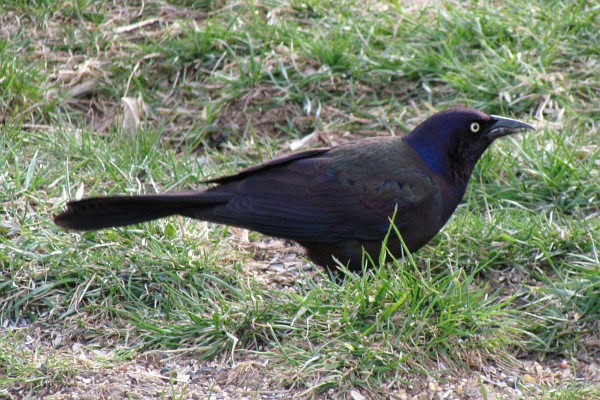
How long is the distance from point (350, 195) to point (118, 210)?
1.15 metres

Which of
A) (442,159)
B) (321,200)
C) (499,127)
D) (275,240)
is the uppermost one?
(499,127)

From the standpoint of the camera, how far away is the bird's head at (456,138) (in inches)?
193

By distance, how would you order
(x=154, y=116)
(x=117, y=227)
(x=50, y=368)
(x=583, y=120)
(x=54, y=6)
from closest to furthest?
1. (x=50, y=368)
2. (x=117, y=227)
3. (x=583, y=120)
4. (x=154, y=116)
5. (x=54, y=6)

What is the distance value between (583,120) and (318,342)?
2.68 metres

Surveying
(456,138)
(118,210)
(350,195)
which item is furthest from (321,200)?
(118,210)

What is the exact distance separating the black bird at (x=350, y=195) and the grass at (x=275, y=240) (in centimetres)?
20

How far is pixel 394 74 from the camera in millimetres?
6328

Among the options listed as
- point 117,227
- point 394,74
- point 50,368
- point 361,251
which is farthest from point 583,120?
point 50,368

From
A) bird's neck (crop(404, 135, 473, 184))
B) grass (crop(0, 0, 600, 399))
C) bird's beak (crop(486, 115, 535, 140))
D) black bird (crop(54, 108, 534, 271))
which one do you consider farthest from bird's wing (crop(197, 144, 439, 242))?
bird's beak (crop(486, 115, 535, 140))

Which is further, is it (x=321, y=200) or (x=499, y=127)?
(x=499, y=127)

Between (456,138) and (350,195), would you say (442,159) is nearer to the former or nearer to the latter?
(456,138)

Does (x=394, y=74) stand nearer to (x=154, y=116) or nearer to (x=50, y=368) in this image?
(x=154, y=116)

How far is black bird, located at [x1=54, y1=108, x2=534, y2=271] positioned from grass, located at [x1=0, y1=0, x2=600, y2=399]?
20 centimetres

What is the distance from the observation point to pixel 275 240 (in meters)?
5.23
